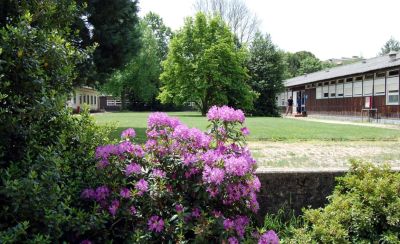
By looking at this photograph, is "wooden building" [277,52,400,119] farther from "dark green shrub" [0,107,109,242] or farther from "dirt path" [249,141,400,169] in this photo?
"dark green shrub" [0,107,109,242]

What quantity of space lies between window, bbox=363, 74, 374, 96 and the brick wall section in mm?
23979

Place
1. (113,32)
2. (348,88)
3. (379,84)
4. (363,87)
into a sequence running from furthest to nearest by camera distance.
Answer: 1. (348,88)
2. (363,87)
3. (379,84)
4. (113,32)

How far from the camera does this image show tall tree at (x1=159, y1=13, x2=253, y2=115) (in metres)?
33.9

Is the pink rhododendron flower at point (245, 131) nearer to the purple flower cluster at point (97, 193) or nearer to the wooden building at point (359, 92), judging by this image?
the purple flower cluster at point (97, 193)

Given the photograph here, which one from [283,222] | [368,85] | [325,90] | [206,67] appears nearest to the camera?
[283,222]

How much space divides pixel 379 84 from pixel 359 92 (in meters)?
2.74

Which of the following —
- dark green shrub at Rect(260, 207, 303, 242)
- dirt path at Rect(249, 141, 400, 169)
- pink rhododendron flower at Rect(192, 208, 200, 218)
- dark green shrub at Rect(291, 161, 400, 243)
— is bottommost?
dark green shrub at Rect(260, 207, 303, 242)

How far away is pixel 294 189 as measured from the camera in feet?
15.2

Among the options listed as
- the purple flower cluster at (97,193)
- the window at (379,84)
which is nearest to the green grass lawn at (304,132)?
the purple flower cluster at (97,193)

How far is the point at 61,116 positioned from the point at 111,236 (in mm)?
1041

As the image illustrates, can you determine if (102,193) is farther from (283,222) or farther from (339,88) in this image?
(339,88)

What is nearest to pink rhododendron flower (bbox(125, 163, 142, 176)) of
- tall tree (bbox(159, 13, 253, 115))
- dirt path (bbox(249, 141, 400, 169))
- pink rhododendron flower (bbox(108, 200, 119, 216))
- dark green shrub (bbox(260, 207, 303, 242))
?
pink rhododendron flower (bbox(108, 200, 119, 216))

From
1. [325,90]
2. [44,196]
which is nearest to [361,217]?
[44,196]

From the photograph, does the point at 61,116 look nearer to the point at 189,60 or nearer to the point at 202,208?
the point at 202,208
